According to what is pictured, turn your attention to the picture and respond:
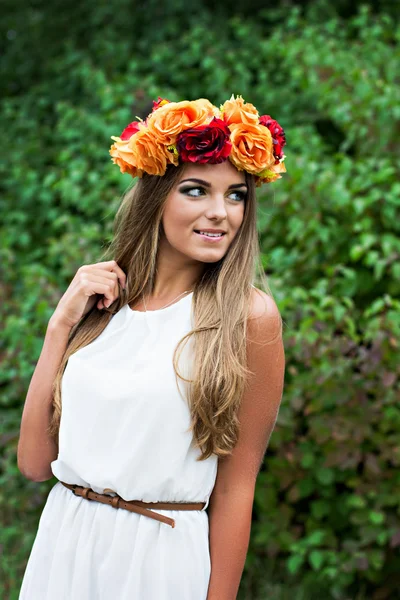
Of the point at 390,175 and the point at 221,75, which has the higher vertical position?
the point at 221,75

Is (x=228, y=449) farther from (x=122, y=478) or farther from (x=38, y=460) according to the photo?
(x=38, y=460)

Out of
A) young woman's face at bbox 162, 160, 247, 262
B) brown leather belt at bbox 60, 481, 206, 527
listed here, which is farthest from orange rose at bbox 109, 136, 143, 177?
brown leather belt at bbox 60, 481, 206, 527

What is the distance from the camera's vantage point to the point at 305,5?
6.91 m

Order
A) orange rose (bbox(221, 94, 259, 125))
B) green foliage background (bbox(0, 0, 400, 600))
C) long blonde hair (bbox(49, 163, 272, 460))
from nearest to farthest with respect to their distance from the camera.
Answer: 1. long blonde hair (bbox(49, 163, 272, 460))
2. orange rose (bbox(221, 94, 259, 125))
3. green foliage background (bbox(0, 0, 400, 600))

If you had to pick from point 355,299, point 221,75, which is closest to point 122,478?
point 355,299

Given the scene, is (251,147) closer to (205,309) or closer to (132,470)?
(205,309)

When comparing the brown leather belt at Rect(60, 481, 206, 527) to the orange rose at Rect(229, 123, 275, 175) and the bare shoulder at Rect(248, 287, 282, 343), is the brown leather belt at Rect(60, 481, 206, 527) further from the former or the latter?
the orange rose at Rect(229, 123, 275, 175)

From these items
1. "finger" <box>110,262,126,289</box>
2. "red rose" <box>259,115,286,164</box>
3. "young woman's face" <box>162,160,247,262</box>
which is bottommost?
"finger" <box>110,262,126,289</box>

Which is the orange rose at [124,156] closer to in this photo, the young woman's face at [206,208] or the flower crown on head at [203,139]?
the flower crown on head at [203,139]

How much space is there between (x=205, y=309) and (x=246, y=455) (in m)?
0.36

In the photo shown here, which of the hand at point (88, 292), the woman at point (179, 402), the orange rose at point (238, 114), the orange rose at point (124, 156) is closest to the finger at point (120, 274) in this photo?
the hand at point (88, 292)

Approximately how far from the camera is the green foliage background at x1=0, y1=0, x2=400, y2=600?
312 cm

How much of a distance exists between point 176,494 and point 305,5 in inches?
233

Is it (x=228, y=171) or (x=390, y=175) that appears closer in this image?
(x=228, y=171)
